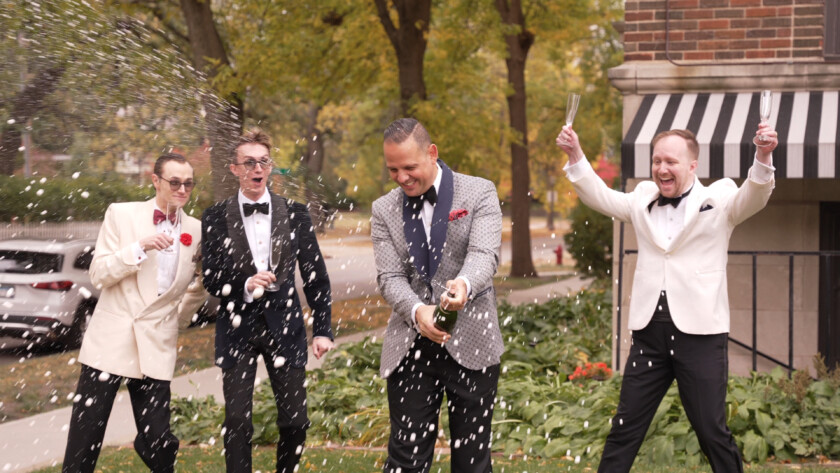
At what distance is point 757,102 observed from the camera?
9695mm

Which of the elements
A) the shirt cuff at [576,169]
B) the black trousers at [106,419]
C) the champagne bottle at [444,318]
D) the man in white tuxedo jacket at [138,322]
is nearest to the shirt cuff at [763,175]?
the shirt cuff at [576,169]

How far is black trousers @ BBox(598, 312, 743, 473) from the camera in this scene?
209 inches

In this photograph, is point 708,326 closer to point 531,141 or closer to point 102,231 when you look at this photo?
point 102,231

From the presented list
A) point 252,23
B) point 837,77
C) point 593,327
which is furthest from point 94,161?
point 837,77

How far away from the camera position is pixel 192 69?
21000 millimetres

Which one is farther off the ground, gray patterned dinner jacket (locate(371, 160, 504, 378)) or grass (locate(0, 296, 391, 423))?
gray patterned dinner jacket (locate(371, 160, 504, 378))

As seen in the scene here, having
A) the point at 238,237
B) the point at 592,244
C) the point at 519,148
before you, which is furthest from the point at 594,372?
the point at 519,148

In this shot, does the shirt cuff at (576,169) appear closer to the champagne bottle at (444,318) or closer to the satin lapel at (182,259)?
the champagne bottle at (444,318)

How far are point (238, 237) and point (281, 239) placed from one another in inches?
9.7

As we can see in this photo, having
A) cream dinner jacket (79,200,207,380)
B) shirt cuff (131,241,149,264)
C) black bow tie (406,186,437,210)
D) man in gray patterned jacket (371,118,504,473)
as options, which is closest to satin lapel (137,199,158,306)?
cream dinner jacket (79,200,207,380)

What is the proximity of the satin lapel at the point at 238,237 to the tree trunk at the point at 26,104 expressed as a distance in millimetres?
15145

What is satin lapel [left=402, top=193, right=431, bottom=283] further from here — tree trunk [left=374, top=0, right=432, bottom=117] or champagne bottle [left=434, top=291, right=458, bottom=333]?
tree trunk [left=374, top=0, right=432, bottom=117]

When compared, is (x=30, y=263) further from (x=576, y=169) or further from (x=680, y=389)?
(x=680, y=389)

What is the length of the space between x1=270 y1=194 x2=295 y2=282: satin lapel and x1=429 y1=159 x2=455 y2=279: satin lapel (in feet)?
4.42
